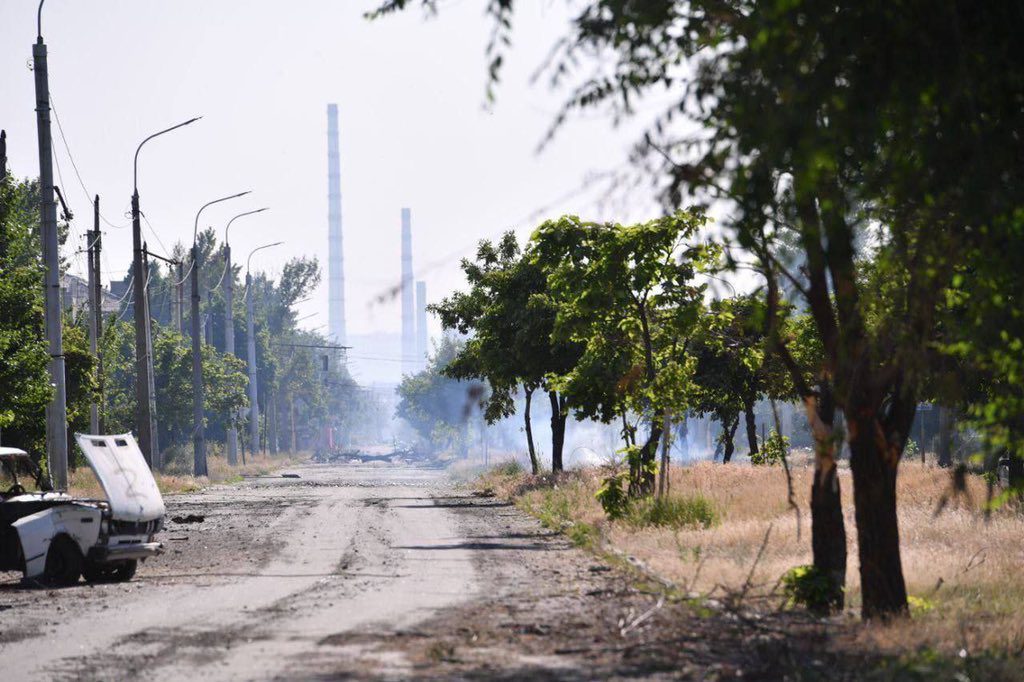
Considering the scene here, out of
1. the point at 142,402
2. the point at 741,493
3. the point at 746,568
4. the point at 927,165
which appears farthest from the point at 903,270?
the point at 142,402

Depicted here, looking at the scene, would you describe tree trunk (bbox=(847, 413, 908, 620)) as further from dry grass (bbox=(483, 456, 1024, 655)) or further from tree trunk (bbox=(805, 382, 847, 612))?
tree trunk (bbox=(805, 382, 847, 612))

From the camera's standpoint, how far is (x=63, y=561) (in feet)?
57.3

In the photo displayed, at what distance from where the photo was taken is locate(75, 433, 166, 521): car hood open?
17.5 meters

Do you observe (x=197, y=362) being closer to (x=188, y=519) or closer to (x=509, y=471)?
(x=509, y=471)

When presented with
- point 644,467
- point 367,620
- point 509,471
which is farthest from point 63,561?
point 509,471

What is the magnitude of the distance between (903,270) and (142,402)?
3176cm

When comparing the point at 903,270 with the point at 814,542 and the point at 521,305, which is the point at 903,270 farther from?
the point at 521,305

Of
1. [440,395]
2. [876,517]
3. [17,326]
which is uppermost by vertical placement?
[440,395]

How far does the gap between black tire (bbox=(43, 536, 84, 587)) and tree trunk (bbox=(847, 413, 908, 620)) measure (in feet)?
31.9

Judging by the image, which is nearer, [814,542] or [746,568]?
[814,542]

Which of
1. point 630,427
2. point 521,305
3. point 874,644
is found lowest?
point 874,644

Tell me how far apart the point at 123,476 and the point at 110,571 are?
4.42 ft

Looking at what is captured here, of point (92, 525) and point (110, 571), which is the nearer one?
point (92, 525)

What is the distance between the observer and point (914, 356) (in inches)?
384
